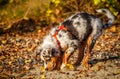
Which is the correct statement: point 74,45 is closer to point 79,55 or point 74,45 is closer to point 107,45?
point 79,55

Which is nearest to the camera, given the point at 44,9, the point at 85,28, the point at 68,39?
the point at 68,39

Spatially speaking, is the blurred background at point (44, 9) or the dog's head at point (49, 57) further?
the blurred background at point (44, 9)

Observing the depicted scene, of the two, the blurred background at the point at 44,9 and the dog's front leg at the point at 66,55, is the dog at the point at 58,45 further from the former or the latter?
the blurred background at the point at 44,9

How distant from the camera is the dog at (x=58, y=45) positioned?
7.82 metres

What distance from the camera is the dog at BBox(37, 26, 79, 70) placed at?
7816 millimetres

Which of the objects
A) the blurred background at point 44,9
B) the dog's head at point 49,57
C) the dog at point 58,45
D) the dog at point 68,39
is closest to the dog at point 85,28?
the dog at point 68,39

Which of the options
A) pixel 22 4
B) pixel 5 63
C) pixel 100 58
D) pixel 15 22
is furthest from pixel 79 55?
pixel 22 4

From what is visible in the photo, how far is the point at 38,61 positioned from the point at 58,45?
4.04 feet

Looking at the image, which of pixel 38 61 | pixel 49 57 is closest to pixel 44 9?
pixel 38 61

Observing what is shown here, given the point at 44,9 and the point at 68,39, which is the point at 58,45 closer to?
the point at 68,39

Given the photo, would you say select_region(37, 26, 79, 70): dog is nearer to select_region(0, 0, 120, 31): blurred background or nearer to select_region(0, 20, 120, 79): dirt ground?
select_region(0, 20, 120, 79): dirt ground

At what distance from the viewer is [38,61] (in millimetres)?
8930

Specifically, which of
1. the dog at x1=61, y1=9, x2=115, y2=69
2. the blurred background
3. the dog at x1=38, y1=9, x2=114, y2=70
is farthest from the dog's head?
the blurred background

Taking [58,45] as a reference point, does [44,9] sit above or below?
above
